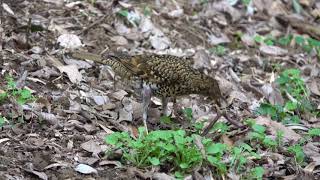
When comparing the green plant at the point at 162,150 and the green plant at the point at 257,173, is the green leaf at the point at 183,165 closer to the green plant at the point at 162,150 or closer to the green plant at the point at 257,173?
the green plant at the point at 162,150

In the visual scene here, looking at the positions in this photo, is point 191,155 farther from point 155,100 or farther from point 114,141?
point 155,100

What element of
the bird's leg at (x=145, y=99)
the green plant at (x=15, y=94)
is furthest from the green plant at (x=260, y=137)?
the green plant at (x=15, y=94)

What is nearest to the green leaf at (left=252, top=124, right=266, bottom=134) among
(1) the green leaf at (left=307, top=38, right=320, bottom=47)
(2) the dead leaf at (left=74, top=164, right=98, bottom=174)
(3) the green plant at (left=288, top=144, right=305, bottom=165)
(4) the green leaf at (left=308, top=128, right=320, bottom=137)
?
(3) the green plant at (left=288, top=144, right=305, bottom=165)

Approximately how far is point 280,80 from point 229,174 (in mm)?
3321

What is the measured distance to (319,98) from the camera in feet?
30.3

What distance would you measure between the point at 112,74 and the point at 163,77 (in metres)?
1.27

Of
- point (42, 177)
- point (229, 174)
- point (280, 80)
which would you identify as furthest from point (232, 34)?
point (42, 177)

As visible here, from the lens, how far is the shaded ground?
6477 mm

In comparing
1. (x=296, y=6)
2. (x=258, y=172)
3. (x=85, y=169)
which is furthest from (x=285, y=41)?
(x=85, y=169)

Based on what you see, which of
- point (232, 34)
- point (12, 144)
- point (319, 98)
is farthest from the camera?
point (232, 34)

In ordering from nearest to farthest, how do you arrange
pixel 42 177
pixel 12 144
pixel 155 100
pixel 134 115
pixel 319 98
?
1. pixel 42 177
2. pixel 12 144
3. pixel 134 115
4. pixel 155 100
5. pixel 319 98

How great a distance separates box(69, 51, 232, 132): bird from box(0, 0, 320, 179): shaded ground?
324 millimetres

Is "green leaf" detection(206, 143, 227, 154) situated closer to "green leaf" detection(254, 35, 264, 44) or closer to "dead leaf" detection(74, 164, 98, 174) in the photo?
"dead leaf" detection(74, 164, 98, 174)

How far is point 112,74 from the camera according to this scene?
846 centimetres
